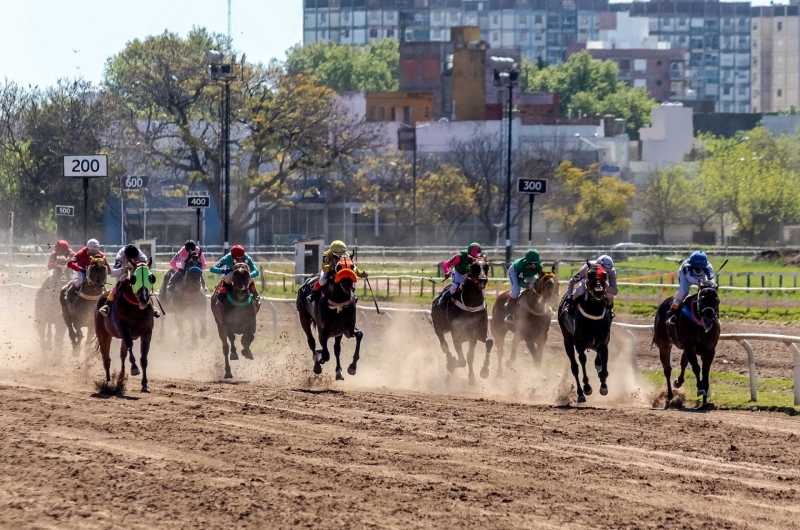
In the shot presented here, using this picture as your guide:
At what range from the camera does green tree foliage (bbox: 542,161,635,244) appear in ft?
225

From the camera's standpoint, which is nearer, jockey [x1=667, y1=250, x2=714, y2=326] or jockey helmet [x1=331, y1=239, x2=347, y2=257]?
jockey [x1=667, y1=250, x2=714, y2=326]

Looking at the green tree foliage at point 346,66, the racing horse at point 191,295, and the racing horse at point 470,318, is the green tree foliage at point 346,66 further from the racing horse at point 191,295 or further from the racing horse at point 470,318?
the racing horse at point 470,318

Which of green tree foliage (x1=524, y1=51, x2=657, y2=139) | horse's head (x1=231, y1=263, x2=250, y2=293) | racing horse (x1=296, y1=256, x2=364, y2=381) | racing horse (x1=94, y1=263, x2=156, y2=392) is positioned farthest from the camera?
green tree foliage (x1=524, y1=51, x2=657, y2=139)

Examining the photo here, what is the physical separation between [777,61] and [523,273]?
18919cm

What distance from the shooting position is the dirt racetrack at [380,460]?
346 inches

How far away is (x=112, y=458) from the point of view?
10586mm

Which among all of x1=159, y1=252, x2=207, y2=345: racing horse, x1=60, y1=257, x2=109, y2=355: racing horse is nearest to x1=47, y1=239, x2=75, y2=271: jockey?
x1=60, y1=257, x2=109, y2=355: racing horse

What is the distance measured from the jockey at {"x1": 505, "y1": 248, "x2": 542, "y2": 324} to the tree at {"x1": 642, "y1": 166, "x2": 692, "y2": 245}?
2341 inches

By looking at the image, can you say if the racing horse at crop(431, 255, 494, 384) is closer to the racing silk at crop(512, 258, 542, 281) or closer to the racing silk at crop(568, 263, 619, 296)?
the racing silk at crop(512, 258, 542, 281)

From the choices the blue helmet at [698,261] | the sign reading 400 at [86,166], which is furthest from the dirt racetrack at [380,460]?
the sign reading 400 at [86,166]

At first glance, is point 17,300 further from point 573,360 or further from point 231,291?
point 573,360

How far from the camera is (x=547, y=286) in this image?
1756cm

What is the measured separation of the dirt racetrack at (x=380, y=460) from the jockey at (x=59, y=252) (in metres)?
4.95

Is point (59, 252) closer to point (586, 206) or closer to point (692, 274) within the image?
point (692, 274)
